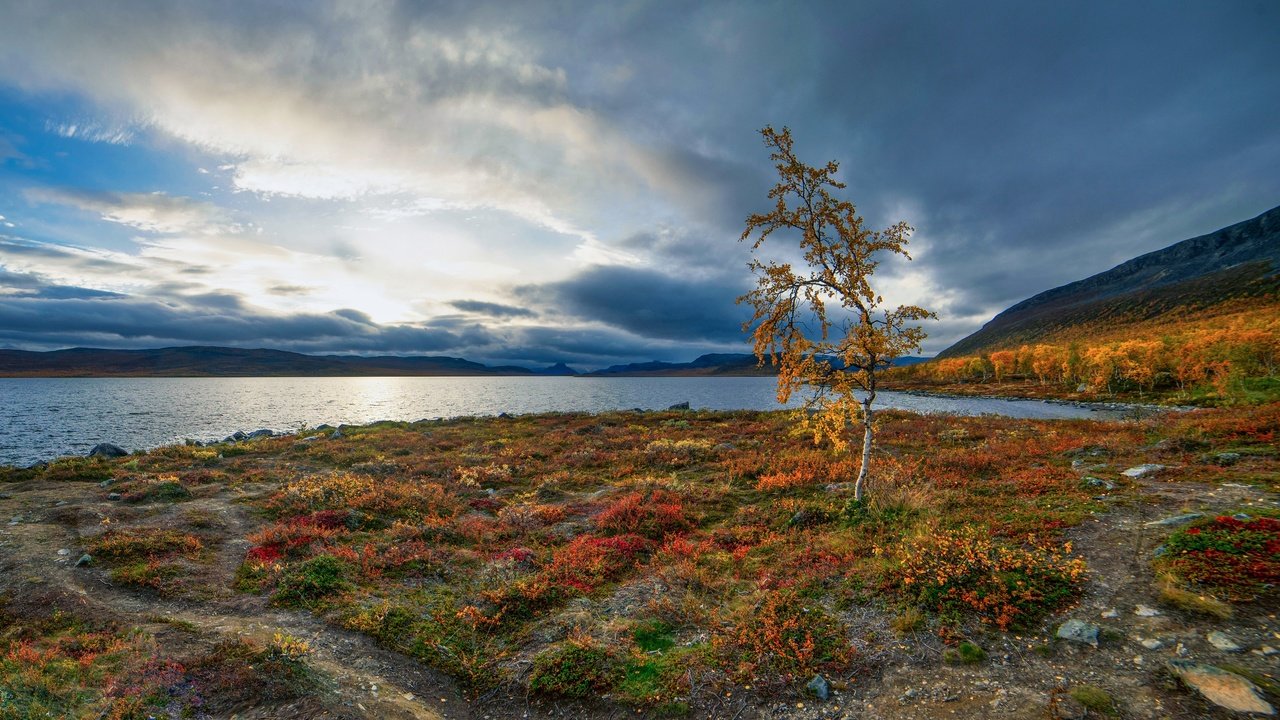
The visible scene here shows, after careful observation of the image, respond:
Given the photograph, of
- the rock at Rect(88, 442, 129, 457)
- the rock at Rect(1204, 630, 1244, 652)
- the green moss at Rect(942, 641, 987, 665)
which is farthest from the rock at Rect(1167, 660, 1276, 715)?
the rock at Rect(88, 442, 129, 457)

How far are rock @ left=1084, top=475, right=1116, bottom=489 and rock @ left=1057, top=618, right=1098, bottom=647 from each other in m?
9.63

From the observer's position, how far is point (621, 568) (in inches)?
500

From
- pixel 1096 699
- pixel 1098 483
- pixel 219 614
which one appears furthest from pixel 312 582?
pixel 1098 483

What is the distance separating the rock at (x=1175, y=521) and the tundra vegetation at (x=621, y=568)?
35.4 inches

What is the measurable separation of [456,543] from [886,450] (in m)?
23.3

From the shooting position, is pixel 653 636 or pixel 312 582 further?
pixel 312 582

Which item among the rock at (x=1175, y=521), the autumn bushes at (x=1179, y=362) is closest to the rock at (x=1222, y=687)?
the rock at (x=1175, y=521)

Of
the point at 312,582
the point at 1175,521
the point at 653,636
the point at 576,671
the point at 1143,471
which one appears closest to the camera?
the point at 576,671

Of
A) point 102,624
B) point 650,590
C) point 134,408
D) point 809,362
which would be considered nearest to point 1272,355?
point 809,362

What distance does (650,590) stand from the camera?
11289mm

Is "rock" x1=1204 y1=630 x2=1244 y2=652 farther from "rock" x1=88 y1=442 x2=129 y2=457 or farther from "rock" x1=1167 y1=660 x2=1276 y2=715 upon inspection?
→ "rock" x1=88 y1=442 x2=129 y2=457

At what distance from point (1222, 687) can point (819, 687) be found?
15.8 feet

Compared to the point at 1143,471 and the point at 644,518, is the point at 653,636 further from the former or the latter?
the point at 1143,471

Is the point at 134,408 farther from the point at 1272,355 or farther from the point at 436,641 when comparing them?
the point at 1272,355
